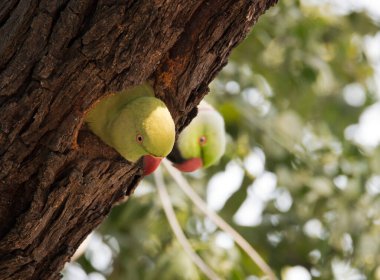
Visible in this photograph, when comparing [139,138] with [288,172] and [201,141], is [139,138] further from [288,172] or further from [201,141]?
[288,172]

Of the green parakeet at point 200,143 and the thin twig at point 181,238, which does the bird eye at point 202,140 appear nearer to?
the green parakeet at point 200,143

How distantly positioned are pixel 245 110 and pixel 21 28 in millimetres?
2781

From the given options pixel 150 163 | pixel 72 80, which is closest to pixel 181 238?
pixel 150 163

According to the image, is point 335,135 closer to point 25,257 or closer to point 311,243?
point 311,243

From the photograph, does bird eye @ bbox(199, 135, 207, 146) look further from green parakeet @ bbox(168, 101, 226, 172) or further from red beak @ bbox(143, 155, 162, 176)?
red beak @ bbox(143, 155, 162, 176)

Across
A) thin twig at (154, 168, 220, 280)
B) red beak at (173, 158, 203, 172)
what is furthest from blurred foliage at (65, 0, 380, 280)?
red beak at (173, 158, 203, 172)

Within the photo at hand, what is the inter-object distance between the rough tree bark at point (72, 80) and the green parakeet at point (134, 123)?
0.11ft

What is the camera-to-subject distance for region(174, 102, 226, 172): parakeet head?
3.11m

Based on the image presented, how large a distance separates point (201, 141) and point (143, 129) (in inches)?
43.6

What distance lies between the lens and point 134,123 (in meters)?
2.07

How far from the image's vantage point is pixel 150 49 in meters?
1.86

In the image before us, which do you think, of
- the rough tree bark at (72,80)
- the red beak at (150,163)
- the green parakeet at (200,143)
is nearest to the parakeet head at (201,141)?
the green parakeet at (200,143)

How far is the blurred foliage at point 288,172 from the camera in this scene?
442 centimetres

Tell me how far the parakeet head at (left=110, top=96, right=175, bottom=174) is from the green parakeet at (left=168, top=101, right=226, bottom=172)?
100 cm
